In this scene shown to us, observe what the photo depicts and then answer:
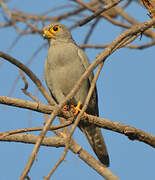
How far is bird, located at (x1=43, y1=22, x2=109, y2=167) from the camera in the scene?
5367 millimetres

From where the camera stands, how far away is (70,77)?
17.6ft

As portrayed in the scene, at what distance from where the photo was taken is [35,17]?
268 inches

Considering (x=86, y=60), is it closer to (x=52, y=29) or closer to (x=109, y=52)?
(x=52, y=29)

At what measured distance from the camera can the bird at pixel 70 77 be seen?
211 inches

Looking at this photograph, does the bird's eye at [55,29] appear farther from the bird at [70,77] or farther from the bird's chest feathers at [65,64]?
the bird's chest feathers at [65,64]

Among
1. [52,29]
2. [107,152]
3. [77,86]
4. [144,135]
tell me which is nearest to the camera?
[77,86]

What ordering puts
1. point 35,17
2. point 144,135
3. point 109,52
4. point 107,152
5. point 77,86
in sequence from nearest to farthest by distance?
point 77,86 → point 109,52 → point 144,135 → point 107,152 → point 35,17

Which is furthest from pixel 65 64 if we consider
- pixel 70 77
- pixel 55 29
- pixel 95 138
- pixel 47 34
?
pixel 95 138

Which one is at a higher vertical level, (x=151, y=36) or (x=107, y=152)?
(x=151, y=36)

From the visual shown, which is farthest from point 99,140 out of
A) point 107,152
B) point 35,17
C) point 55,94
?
point 35,17

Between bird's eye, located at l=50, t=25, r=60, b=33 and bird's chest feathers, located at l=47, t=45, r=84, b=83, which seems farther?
bird's eye, located at l=50, t=25, r=60, b=33

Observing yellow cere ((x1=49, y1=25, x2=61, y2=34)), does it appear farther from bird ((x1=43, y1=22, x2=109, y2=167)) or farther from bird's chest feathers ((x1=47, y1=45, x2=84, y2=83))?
bird's chest feathers ((x1=47, y1=45, x2=84, y2=83))

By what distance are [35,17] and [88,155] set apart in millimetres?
3556

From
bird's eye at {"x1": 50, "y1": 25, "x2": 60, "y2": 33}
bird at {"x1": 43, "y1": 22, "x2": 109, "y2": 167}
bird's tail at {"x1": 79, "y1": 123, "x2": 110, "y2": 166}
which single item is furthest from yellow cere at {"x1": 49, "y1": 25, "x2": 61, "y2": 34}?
bird's tail at {"x1": 79, "y1": 123, "x2": 110, "y2": 166}
